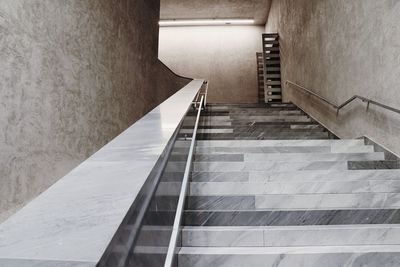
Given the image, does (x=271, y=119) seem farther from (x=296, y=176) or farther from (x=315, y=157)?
(x=296, y=176)

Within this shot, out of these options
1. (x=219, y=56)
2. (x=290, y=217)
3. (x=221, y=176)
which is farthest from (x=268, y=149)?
(x=219, y=56)

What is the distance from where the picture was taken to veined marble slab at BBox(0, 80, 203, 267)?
51 centimetres

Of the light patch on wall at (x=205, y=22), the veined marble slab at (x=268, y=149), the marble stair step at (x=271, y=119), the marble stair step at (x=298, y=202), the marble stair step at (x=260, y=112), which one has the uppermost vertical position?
the light patch on wall at (x=205, y=22)

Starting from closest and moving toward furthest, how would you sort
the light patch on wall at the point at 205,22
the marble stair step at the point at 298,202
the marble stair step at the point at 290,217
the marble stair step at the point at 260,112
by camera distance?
the marble stair step at the point at 290,217, the marble stair step at the point at 298,202, the marble stair step at the point at 260,112, the light patch on wall at the point at 205,22

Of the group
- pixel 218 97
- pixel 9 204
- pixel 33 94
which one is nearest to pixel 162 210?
pixel 9 204

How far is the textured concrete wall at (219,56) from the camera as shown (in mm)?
10305

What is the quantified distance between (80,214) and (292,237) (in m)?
1.42

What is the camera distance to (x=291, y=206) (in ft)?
6.86

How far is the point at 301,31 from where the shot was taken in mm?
5758

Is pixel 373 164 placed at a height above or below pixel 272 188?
above

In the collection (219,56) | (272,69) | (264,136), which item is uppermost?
(219,56)

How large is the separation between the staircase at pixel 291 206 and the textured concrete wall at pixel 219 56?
731 cm

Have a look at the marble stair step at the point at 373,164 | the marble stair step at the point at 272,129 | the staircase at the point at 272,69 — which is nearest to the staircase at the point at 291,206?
the marble stair step at the point at 373,164

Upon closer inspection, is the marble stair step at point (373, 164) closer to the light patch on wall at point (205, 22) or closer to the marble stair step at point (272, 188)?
the marble stair step at point (272, 188)
